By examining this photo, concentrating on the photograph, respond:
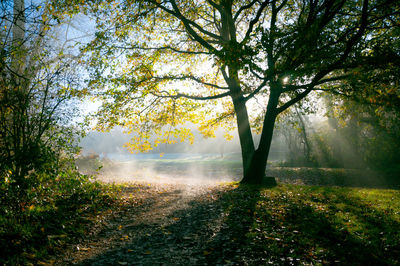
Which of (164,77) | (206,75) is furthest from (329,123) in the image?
(164,77)

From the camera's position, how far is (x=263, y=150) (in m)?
11.5

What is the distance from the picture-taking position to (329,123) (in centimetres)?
3080

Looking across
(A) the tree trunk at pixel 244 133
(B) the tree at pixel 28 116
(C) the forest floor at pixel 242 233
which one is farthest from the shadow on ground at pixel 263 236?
(A) the tree trunk at pixel 244 133

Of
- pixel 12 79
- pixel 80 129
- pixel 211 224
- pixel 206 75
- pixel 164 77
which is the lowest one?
pixel 211 224

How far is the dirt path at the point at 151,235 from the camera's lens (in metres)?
4.28

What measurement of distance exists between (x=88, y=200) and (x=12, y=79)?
161 inches

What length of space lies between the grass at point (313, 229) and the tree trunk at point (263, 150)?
9.98 ft

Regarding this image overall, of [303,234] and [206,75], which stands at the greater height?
[206,75]

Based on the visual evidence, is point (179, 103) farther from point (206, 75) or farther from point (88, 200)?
point (88, 200)

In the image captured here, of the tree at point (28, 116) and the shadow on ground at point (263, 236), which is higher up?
the tree at point (28, 116)

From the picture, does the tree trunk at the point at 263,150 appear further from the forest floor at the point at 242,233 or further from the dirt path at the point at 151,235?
the dirt path at the point at 151,235

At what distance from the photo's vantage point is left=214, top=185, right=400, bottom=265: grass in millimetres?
4231

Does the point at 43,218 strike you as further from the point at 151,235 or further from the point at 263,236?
the point at 263,236

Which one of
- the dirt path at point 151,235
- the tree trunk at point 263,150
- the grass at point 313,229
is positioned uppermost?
the tree trunk at point 263,150
